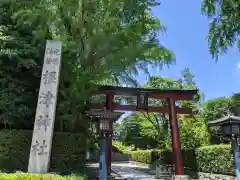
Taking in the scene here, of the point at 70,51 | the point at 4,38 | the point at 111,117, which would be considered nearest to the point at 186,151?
the point at 111,117

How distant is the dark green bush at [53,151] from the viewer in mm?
9453

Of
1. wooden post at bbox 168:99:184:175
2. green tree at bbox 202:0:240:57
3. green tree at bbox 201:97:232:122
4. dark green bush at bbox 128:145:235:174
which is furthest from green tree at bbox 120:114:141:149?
green tree at bbox 202:0:240:57

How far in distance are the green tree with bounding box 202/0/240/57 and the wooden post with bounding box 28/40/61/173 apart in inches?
249

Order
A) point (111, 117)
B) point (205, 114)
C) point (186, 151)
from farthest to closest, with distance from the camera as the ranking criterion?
1. point (205, 114)
2. point (186, 151)
3. point (111, 117)

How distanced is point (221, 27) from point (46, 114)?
7822 millimetres

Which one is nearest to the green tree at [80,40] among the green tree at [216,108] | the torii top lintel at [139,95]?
the torii top lintel at [139,95]

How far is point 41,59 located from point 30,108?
2.04m

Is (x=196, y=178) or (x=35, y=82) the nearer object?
(x=35, y=82)

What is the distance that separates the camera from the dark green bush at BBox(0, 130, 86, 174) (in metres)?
9.45

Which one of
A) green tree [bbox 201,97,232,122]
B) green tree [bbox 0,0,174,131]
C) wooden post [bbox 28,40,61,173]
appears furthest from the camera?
green tree [bbox 201,97,232,122]

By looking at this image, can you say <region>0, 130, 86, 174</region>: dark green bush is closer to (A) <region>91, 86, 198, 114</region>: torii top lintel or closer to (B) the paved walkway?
(A) <region>91, 86, 198, 114</region>: torii top lintel

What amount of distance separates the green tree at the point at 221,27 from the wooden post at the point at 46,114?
631cm

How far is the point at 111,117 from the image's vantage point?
9.34 metres

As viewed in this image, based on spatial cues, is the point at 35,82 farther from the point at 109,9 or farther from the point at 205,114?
the point at 205,114
